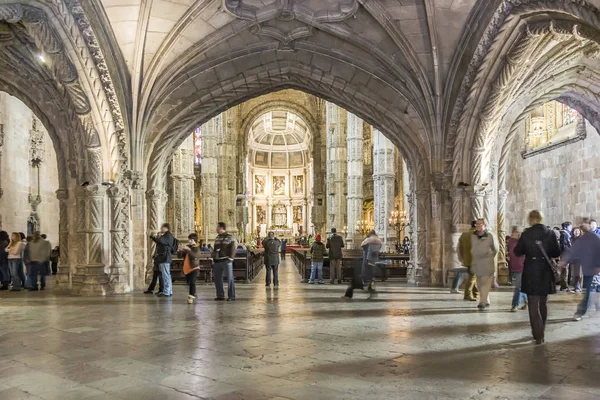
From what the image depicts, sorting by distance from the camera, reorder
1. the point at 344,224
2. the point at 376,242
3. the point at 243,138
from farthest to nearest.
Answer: the point at 243,138, the point at 344,224, the point at 376,242

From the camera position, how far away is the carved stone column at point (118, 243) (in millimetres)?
12945

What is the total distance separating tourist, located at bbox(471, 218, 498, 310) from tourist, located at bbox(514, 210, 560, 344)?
89.3 inches

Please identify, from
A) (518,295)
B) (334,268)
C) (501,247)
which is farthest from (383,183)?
(518,295)

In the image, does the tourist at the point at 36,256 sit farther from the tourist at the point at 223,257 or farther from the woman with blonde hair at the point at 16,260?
the tourist at the point at 223,257

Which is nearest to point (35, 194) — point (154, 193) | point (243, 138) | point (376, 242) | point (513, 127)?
point (154, 193)

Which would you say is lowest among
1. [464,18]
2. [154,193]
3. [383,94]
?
[154,193]

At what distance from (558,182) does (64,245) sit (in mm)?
14861

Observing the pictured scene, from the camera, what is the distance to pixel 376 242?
11000mm

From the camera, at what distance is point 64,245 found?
1417 cm

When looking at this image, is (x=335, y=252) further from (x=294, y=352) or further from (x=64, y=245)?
(x=294, y=352)

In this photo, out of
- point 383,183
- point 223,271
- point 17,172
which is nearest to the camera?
point 223,271

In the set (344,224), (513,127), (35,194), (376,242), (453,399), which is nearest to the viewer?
(453,399)

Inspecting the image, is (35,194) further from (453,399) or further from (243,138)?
(243,138)

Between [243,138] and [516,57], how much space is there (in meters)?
34.6
